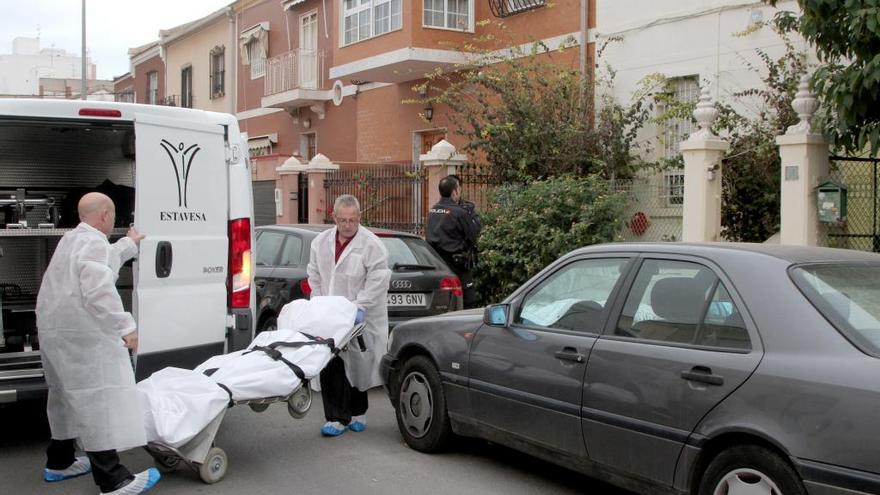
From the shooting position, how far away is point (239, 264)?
257 inches

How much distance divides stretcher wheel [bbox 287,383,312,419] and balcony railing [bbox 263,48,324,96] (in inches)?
697

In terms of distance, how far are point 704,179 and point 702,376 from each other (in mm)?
7229

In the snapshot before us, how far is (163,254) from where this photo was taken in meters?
5.94

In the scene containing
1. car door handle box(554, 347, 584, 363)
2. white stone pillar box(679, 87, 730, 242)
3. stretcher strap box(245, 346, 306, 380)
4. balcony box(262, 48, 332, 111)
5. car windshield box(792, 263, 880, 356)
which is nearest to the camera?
car windshield box(792, 263, 880, 356)

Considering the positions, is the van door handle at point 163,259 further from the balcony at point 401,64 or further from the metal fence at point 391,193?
the balcony at point 401,64

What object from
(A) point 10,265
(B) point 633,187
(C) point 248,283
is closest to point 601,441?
(C) point 248,283

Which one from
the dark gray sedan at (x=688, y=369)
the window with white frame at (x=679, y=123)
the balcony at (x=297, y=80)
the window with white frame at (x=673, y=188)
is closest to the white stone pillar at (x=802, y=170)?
the window with white frame at (x=673, y=188)

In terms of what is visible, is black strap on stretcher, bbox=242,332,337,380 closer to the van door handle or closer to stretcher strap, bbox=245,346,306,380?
stretcher strap, bbox=245,346,306,380

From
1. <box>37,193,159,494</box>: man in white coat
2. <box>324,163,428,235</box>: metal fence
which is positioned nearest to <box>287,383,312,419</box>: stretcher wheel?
<box>37,193,159,494</box>: man in white coat

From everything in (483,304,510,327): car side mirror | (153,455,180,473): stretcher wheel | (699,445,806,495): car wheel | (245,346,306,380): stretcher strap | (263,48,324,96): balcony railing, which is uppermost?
(263,48,324,96): balcony railing

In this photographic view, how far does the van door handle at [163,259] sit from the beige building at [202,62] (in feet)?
75.7

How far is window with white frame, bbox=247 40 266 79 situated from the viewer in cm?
2622

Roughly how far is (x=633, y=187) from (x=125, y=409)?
913 centimetres

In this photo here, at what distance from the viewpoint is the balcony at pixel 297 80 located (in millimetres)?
22750
